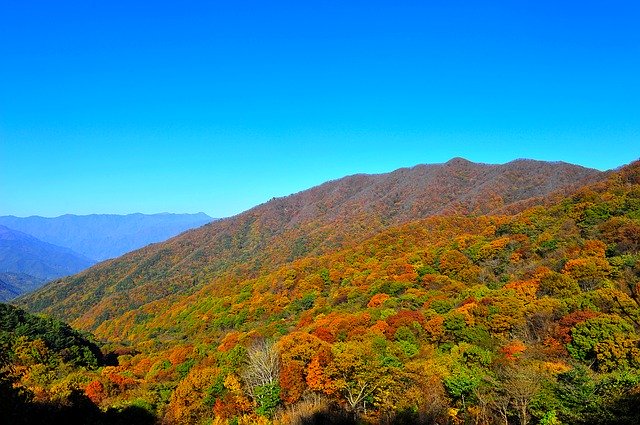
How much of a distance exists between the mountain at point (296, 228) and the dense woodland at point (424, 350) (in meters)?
47.1

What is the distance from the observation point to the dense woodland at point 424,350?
20000 millimetres

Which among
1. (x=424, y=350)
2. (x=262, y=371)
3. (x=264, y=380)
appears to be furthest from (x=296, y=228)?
(x=264, y=380)

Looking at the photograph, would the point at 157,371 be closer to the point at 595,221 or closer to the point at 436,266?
the point at 436,266

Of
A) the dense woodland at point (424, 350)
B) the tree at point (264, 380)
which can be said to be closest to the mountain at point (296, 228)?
the dense woodland at point (424, 350)

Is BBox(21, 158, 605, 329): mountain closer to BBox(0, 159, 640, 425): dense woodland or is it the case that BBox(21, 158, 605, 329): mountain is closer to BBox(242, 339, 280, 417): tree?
BBox(0, 159, 640, 425): dense woodland

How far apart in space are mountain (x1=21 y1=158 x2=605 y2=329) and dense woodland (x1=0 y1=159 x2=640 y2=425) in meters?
47.1

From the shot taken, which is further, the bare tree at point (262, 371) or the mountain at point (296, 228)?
the mountain at point (296, 228)

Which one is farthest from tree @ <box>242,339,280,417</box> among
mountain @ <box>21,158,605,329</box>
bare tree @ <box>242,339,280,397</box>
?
mountain @ <box>21,158,605,329</box>

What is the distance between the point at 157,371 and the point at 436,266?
35.9 meters

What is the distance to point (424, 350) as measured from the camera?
3033cm

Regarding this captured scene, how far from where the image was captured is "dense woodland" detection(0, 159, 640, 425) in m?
20.0

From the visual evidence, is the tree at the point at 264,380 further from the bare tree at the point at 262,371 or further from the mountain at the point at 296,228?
the mountain at the point at 296,228

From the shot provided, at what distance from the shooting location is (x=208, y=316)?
74500 millimetres

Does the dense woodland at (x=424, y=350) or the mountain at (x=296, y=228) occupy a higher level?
the mountain at (x=296, y=228)
